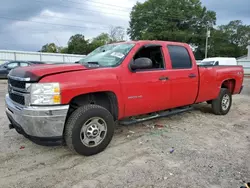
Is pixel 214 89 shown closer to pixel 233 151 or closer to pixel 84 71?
pixel 233 151

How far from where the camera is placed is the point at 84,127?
10.3ft

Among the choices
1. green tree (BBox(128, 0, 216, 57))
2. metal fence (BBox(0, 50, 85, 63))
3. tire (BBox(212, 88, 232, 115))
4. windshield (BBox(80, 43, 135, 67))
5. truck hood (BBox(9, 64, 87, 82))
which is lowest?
tire (BBox(212, 88, 232, 115))

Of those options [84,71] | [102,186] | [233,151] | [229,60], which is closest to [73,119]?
[84,71]

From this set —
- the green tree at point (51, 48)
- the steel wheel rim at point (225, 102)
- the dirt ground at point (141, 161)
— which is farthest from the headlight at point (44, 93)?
the green tree at point (51, 48)

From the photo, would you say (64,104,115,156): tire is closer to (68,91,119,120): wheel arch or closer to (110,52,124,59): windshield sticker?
(68,91,119,120): wheel arch

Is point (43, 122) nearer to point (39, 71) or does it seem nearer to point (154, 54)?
point (39, 71)

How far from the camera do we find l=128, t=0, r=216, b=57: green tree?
51156 millimetres

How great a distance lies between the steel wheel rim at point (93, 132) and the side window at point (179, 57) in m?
2.10

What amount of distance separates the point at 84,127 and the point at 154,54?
2.36 m

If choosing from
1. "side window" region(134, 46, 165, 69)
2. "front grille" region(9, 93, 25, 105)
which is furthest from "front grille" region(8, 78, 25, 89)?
"side window" region(134, 46, 165, 69)

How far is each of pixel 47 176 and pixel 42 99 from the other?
3.36ft

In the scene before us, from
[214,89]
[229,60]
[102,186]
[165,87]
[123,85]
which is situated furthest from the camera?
[229,60]

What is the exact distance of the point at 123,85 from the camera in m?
3.55

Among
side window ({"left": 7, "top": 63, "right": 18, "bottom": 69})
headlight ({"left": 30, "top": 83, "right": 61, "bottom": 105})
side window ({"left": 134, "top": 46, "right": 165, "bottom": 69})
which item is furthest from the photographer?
side window ({"left": 7, "top": 63, "right": 18, "bottom": 69})
